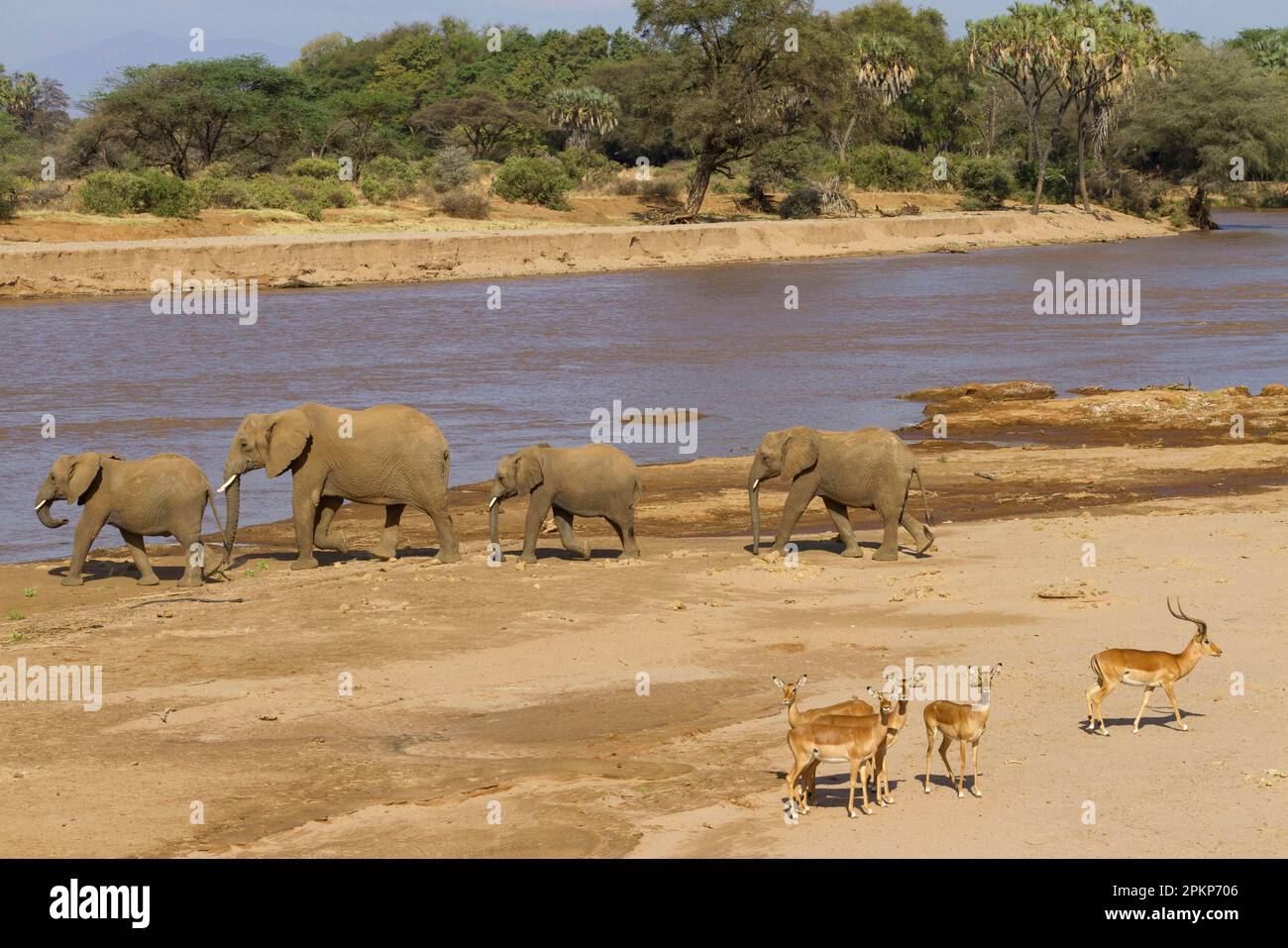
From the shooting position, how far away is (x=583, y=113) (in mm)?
102438

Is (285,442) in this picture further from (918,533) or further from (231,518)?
(918,533)

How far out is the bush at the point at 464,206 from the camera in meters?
74.2

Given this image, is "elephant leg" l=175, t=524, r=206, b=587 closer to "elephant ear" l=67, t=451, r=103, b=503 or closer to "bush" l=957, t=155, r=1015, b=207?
"elephant ear" l=67, t=451, r=103, b=503

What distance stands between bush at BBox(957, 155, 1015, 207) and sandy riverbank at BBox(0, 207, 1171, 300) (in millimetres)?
5779

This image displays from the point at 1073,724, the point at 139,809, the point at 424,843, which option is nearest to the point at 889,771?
the point at 1073,724

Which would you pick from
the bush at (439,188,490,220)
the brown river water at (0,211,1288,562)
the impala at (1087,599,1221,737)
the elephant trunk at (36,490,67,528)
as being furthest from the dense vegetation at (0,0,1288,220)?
the impala at (1087,599,1221,737)

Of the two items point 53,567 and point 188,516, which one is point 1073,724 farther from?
point 53,567

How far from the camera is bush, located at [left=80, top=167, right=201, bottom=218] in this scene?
63.8 metres

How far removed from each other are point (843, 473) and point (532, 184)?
207 ft

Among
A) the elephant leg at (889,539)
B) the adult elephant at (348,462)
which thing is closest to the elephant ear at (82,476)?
the adult elephant at (348,462)

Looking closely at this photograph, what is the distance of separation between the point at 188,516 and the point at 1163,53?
89737 mm

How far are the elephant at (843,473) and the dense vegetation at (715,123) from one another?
50251 millimetres

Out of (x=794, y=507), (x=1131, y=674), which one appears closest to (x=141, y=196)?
(x=794, y=507)
